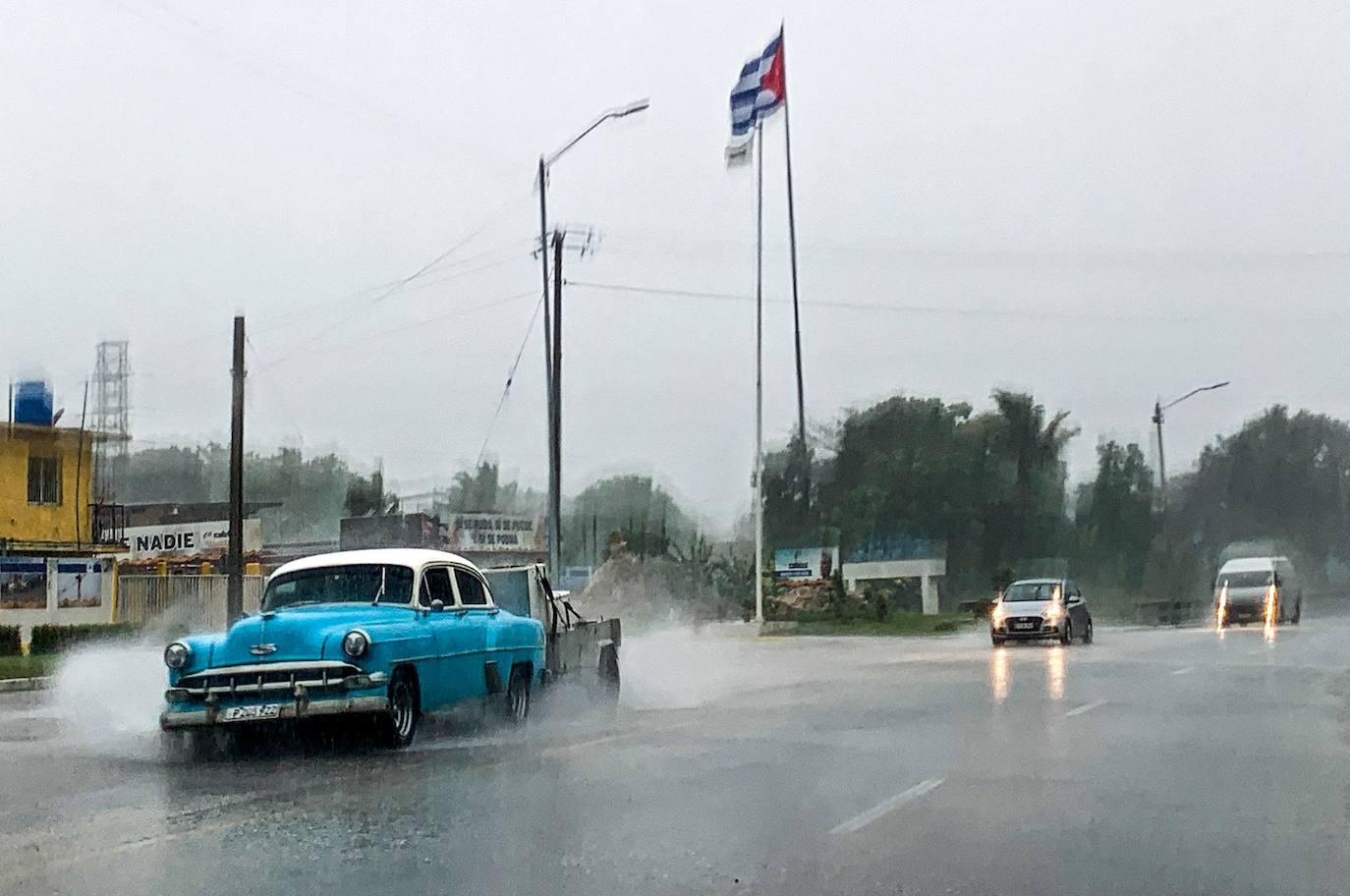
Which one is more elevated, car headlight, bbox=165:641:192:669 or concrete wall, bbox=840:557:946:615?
concrete wall, bbox=840:557:946:615

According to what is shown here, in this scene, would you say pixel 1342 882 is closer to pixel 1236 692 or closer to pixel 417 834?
pixel 417 834

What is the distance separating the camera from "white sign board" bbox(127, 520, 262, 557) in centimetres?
6919

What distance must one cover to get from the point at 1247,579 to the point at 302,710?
44.7 metres

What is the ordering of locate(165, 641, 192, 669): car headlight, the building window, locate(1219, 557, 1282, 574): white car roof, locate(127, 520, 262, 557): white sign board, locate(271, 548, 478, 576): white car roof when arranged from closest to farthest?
locate(165, 641, 192, 669): car headlight
locate(271, 548, 478, 576): white car roof
the building window
locate(1219, 557, 1282, 574): white car roof
locate(127, 520, 262, 557): white sign board

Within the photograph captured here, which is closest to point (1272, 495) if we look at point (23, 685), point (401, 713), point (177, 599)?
point (177, 599)

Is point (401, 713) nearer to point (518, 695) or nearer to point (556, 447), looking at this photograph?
point (518, 695)

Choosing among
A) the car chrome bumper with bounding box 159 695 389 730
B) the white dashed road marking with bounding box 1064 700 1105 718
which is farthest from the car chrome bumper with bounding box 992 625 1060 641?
the car chrome bumper with bounding box 159 695 389 730

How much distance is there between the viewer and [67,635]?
3916 centimetres

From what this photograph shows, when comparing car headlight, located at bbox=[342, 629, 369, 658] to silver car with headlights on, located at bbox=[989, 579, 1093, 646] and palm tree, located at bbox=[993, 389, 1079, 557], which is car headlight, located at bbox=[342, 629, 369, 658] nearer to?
silver car with headlights on, located at bbox=[989, 579, 1093, 646]

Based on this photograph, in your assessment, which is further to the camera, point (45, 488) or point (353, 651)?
point (45, 488)

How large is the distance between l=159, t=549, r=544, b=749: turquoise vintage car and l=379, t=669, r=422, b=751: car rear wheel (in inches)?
0.5

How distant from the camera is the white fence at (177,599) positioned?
48.8 meters

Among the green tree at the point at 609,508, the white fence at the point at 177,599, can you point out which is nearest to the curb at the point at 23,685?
the white fence at the point at 177,599

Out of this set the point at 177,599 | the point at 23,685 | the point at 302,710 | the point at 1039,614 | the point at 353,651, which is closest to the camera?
the point at 302,710
